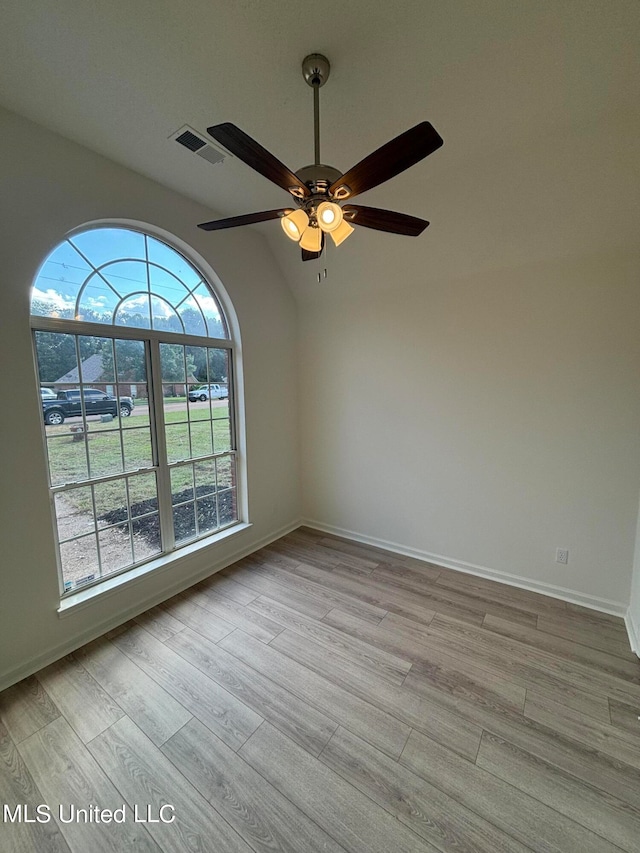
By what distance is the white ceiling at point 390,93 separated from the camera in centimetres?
130

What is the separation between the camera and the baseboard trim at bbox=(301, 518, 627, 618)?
7.99 feet

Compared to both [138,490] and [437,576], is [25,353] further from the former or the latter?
[437,576]

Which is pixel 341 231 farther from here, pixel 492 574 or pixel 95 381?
pixel 492 574

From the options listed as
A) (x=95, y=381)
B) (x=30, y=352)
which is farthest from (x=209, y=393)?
(x=30, y=352)

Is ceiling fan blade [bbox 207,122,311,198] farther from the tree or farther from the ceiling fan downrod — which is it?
the tree

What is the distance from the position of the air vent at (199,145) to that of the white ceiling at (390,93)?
5cm

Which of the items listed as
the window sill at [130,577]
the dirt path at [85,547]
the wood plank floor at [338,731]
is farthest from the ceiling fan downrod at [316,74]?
the window sill at [130,577]

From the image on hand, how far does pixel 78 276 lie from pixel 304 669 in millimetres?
2844

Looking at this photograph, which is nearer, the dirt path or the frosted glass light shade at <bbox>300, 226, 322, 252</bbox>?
the frosted glass light shade at <bbox>300, 226, 322, 252</bbox>

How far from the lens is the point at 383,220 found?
1558mm

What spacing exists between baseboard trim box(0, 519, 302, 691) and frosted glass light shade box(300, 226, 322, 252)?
2652mm

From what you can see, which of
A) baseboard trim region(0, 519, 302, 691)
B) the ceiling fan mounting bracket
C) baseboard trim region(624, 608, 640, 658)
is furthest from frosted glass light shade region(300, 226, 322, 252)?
baseboard trim region(624, 608, 640, 658)

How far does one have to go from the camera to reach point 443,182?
7.22 ft

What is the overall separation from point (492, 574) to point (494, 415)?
1.37m
